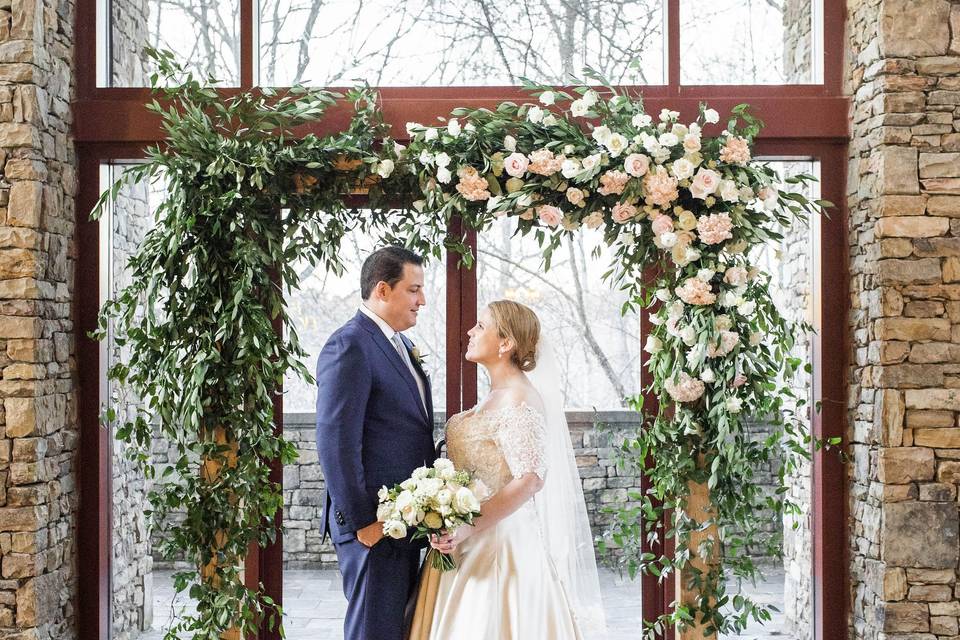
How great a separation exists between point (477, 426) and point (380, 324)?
52 centimetres

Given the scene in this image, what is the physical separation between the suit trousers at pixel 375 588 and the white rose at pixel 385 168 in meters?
1.37

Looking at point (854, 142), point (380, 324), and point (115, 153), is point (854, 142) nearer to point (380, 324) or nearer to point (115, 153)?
point (380, 324)

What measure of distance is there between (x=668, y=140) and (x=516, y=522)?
153 centimetres

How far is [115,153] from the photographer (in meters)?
3.61

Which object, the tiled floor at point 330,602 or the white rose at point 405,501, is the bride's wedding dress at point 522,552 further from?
the tiled floor at point 330,602

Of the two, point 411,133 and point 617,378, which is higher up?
point 411,133

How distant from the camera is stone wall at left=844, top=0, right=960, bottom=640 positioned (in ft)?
10.5

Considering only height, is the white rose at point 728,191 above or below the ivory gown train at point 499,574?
above

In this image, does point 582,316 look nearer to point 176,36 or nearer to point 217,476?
point 217,476

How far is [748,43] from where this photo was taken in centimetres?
369

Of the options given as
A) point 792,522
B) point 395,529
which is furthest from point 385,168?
point 792,522

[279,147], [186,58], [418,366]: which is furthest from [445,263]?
[186,58]

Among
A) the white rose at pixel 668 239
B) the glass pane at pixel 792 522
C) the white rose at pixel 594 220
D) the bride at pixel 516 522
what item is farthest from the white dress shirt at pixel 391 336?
the glass pane at pixel 792 522

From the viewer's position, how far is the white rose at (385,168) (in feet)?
10.7
